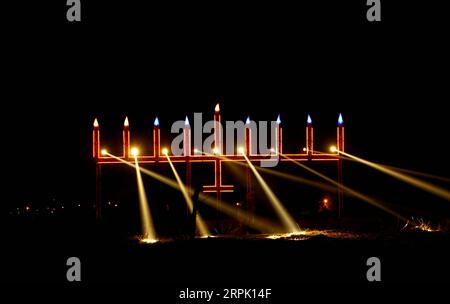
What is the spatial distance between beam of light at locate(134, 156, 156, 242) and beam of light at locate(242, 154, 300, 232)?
299 cm

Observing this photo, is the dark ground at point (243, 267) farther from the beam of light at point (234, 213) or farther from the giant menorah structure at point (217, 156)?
the giant menorah structure at point (217, 156)

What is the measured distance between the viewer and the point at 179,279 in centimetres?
915

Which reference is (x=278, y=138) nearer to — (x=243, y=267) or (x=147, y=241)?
(x=147, y=241)

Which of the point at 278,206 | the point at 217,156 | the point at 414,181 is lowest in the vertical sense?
the point at 278,206

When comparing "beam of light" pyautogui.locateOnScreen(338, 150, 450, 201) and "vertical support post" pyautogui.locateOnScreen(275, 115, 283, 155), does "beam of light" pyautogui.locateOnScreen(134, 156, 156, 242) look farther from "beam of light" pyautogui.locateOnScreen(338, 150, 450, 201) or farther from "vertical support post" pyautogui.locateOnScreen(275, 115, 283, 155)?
"beam of light" pyautogui.locateOnScreen(338, 150, 450, 201)

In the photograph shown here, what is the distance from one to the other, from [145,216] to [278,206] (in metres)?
3.97

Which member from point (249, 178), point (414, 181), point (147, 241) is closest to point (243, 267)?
point (147, 241)

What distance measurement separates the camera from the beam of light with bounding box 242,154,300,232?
1507 centimetres

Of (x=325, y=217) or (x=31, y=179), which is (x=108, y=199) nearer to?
(x=31, y=179)

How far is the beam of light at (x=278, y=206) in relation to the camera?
1507 centimetres

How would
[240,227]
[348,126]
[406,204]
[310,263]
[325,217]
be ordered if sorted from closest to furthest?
[310,263] < [240,227] < [325,217] < [406,204] < [348,126]

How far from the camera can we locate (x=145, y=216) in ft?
53.3
